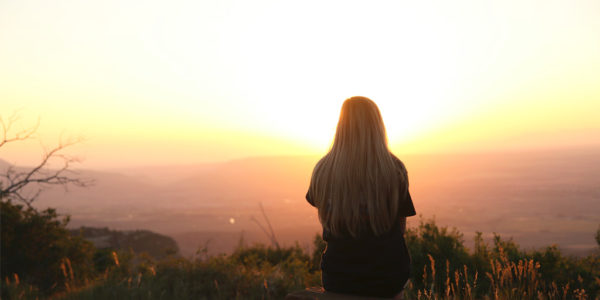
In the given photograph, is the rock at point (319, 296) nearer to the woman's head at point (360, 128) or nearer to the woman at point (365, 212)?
the woman at point (365, 212)

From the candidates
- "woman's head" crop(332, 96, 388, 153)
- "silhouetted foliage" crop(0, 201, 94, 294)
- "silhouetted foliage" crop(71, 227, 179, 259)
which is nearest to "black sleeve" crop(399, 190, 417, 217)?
"woman's head" crop(332, 96, 388, 153)

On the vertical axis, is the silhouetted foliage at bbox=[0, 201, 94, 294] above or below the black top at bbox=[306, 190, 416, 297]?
below

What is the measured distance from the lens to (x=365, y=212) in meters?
2.72

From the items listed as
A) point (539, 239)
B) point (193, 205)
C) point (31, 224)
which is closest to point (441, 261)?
point (31, 224)

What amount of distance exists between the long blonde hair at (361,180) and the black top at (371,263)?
8 cm

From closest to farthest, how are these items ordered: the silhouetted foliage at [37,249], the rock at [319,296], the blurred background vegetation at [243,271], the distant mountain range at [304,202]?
the rock at [319,296] → the blurred background vegetation at [243,271] → the silhouetted foliage at [37,249] → the distant mountain range at [304,202]

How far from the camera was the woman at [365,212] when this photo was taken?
8.75 feet

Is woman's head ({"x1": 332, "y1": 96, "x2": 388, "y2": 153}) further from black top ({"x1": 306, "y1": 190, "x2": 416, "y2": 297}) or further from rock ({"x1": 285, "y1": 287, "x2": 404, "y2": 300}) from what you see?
rock ({"x1": 285, "y1": 287, "x2": 404, "y2": 300})

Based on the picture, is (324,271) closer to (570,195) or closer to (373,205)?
(373,205)

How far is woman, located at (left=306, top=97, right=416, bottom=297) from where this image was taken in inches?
105

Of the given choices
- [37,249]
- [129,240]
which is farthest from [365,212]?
[129,240]

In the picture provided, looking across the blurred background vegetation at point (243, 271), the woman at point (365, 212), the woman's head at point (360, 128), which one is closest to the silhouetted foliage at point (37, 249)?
the blurred background vegetation at point (243, 271)

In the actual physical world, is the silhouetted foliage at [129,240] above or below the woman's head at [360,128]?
below

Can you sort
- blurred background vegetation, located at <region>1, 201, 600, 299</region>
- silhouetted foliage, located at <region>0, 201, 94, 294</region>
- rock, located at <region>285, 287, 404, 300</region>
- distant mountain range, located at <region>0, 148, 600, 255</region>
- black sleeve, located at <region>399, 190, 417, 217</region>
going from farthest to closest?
distant mountain range, located at <region>0, 148, 600, 255</region> < silhouetted foliage, located at <region>0, 201, 94, 294</region> < blurred background vegetation, located at <region>1, 201, 600, 299</region> < black sleeve, located at <region>399, 190, 417, 217</region> < rock, located at <region>285, 287, 404, 300</region>
